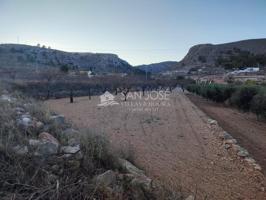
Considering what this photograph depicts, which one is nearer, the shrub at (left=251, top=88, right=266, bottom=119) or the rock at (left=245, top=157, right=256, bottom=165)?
the rock at (left=245, top=157, right=256, bottom=165)

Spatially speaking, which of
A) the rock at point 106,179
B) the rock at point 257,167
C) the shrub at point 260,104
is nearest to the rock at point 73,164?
the rock at point 106,179

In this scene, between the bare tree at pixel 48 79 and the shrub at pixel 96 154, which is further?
the bare tree at pixel 48 79

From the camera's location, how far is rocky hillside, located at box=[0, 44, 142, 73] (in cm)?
5952

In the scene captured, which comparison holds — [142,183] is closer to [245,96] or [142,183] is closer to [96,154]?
[96,154]

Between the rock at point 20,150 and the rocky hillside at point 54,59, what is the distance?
51269mm

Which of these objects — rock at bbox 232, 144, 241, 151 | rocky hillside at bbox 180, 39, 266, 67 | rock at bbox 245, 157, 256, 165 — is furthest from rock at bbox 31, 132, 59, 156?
rocky hillside at bbox 180, 39, 266, 67

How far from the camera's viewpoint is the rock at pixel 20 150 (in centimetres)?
412

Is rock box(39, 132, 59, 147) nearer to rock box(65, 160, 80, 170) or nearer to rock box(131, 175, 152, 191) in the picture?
rock box(65, 160, 80, 170)

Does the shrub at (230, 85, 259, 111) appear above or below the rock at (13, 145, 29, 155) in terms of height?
below

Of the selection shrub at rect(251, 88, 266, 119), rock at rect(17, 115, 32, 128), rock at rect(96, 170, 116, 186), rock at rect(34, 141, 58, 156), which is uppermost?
rock at rect(17, 115, 32, 128)

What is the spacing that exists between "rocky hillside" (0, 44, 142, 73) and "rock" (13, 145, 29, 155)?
168ft

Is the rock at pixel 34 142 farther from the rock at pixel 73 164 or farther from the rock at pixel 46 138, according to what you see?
the rock at pixel 73 164

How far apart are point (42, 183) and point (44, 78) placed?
38.5 meters

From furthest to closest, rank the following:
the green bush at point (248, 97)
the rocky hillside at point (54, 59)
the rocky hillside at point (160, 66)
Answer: the rocky hillside at point (160, 66) < the rocky hillside at point (54, 59) < the green bush at point (248, 97)
